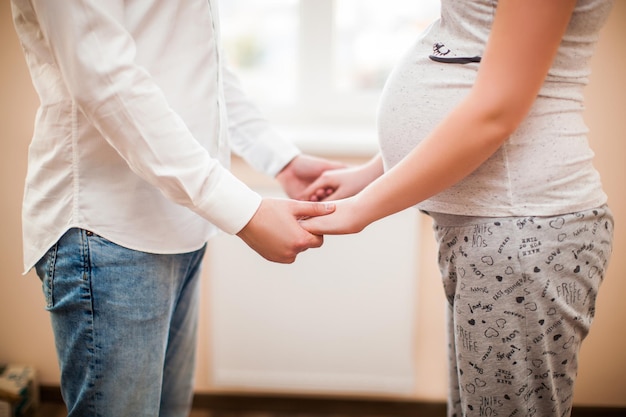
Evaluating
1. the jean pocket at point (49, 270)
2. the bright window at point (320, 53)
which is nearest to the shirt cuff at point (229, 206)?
the jean pocket at point (49, 270)

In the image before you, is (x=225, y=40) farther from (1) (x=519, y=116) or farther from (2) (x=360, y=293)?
(1) (x=519, y=116)

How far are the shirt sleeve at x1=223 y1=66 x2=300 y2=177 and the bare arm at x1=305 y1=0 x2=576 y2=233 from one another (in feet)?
1.36

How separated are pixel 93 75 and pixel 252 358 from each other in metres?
1.33

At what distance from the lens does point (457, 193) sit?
0.73m

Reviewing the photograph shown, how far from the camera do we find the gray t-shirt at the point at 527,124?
0.68m

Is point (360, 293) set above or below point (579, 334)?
below

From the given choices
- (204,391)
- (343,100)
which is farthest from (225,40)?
(204,391)

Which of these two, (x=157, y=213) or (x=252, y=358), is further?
(x=252, y=358)

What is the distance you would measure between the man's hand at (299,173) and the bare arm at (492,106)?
1.30 feet

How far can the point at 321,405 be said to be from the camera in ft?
6.19

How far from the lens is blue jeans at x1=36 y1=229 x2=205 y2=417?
0.75 meters

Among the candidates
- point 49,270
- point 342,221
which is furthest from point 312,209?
point 49,270

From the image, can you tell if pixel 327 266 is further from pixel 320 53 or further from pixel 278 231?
pixel 278 231

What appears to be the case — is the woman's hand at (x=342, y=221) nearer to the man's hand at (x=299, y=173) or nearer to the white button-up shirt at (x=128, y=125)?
the white button-up shirt at (x=128, y=125)
